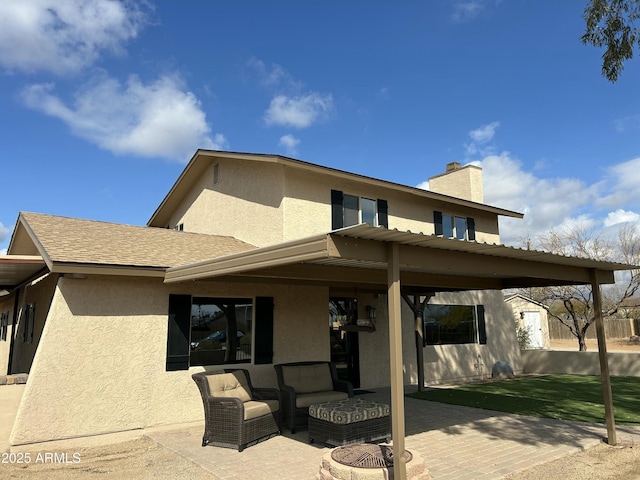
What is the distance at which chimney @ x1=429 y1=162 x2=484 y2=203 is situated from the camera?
53.6 feet

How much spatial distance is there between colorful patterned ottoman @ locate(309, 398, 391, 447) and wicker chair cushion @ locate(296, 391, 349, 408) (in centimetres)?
70

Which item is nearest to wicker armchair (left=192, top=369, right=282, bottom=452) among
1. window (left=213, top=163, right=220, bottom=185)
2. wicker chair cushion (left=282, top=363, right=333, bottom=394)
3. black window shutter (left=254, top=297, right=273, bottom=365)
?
wicker chair cushion (left=282, top=363, right=333, bottom=394)

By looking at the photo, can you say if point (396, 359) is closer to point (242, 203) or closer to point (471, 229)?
point (242, 203)

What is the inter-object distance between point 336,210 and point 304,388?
476 centimetres

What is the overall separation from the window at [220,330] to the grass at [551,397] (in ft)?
15.8

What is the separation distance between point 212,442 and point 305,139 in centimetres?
1495

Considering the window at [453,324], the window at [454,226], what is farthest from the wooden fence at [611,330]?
the window at [454,226]

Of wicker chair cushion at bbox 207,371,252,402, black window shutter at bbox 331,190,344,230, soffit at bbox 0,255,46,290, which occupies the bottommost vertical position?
wicker chair cushion at bbox 207,371,252,402

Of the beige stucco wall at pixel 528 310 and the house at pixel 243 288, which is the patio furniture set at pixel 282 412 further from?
the beige stucco wall at pixel 528 310

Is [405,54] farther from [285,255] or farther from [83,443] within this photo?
[83,443]

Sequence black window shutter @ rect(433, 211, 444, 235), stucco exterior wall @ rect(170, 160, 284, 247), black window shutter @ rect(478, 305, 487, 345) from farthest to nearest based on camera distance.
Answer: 1. black window shutter @ rect(478, 305, 487, 345)
2. black window shutter @ rect(433, 211, 444, 235)
3. stucco exterior wall @ rect(170, 160, 284, 247)

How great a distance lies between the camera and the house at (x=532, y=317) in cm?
2370

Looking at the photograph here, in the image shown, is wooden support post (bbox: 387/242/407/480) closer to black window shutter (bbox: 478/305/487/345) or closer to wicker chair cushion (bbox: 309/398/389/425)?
wicker chair cushion (bbox: 309/398/389/425)

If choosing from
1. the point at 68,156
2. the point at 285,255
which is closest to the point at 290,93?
the point at 68,156
